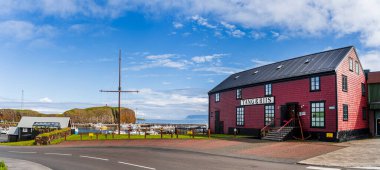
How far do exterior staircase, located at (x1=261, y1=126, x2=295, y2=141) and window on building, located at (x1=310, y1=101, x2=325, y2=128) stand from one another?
210 cm

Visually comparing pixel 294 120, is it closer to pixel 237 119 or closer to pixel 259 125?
pixel 259 125

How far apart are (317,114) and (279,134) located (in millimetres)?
3978

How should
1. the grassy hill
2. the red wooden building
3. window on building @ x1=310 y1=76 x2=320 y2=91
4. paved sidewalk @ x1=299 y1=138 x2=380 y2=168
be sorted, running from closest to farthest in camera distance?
1. paved sidewalk @ x1=299 y1=138 x2=380 y2=168
2. the red wooden building
3. window on building @ x1=310 y1=76 x2=320 y2=91
4. the grassy hill

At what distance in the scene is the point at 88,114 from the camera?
569ft

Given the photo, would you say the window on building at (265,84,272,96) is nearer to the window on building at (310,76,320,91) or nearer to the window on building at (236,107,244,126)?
the window on building at (236,107,244,126)

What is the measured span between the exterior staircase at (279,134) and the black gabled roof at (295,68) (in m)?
5.57

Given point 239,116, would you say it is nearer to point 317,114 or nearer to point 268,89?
point 268,89

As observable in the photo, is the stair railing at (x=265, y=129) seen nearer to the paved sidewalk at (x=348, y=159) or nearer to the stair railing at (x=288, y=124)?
the stair railing at (x=288, y=124)

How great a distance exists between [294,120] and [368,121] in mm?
9595

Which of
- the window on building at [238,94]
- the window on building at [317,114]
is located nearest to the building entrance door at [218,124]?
the window on building at [238,94]

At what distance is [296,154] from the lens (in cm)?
1944

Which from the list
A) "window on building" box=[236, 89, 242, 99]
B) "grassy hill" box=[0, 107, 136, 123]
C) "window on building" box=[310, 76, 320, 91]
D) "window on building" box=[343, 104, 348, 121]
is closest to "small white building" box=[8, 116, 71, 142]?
"window on building" box=[236, 89, 242, 99]

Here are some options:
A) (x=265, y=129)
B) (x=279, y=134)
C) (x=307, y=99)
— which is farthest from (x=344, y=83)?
(x=265, y=129)

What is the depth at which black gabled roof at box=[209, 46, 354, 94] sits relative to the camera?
97.0ft
